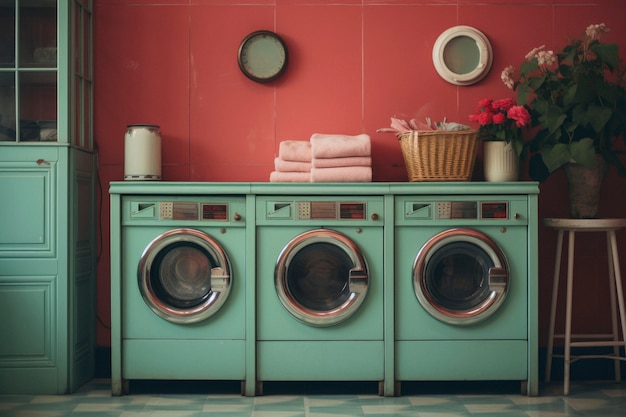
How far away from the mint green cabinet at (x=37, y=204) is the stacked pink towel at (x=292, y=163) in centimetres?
99

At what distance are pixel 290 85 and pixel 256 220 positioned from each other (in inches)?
35.3

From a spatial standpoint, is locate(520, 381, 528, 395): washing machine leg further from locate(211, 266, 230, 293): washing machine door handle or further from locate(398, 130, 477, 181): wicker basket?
locate(211, 266, 230, 293): washing machine door handle

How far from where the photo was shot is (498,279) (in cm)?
346

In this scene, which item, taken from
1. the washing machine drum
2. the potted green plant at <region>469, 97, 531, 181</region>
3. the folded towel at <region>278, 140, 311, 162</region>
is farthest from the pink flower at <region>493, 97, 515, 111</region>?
the washing machine drum

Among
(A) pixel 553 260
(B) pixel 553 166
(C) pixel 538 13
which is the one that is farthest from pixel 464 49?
(A) pixel 553 260

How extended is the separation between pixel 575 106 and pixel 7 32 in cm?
276

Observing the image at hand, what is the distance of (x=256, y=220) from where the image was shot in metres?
3.50

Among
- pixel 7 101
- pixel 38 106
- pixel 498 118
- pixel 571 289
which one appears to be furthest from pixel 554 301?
pixel 7 101

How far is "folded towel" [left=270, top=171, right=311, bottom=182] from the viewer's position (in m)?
3.65

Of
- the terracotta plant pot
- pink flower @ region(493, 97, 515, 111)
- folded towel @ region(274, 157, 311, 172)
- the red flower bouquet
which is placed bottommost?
the terracotta plant pot

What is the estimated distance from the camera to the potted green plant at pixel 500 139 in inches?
141

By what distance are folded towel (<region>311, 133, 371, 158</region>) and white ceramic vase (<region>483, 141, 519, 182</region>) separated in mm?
602

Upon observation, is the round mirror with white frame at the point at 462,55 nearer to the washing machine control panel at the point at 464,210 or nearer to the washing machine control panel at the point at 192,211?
the washing machine control panel at the point at 464,210

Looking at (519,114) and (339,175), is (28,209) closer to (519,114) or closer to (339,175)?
(339,175)
